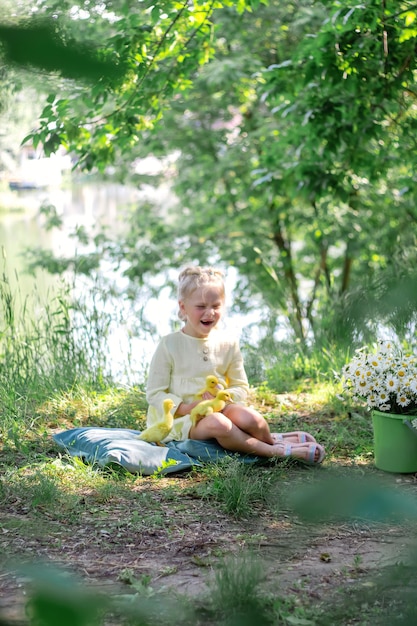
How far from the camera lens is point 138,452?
331 cm

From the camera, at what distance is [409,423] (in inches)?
127

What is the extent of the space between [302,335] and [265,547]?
334 cm

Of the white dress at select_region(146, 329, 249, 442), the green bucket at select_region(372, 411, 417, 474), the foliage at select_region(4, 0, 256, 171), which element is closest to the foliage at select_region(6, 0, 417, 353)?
the foliage at select_region(4, 0, 256, 171)

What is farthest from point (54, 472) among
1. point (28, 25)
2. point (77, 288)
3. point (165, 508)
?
point (28, 25)

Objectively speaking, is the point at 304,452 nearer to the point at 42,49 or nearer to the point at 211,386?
the point at 211,386

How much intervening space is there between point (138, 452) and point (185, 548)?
2.80 ft

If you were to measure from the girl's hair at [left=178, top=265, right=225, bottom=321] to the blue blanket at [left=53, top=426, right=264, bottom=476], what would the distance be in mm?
673

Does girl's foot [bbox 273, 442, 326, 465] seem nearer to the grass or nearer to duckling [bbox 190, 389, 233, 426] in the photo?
the grass

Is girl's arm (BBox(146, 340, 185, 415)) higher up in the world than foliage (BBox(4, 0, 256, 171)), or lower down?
lower down

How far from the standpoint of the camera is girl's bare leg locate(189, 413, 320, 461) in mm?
3299

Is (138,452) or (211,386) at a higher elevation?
(211,386)

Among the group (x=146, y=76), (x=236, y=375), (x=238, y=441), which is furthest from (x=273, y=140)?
(x=238, y=441)

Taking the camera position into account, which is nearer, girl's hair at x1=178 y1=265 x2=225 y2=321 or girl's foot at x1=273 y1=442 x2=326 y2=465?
girl's foot at x1=273 y1=442 x2=326 y2=465

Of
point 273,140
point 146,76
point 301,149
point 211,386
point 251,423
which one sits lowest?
point 251,423
